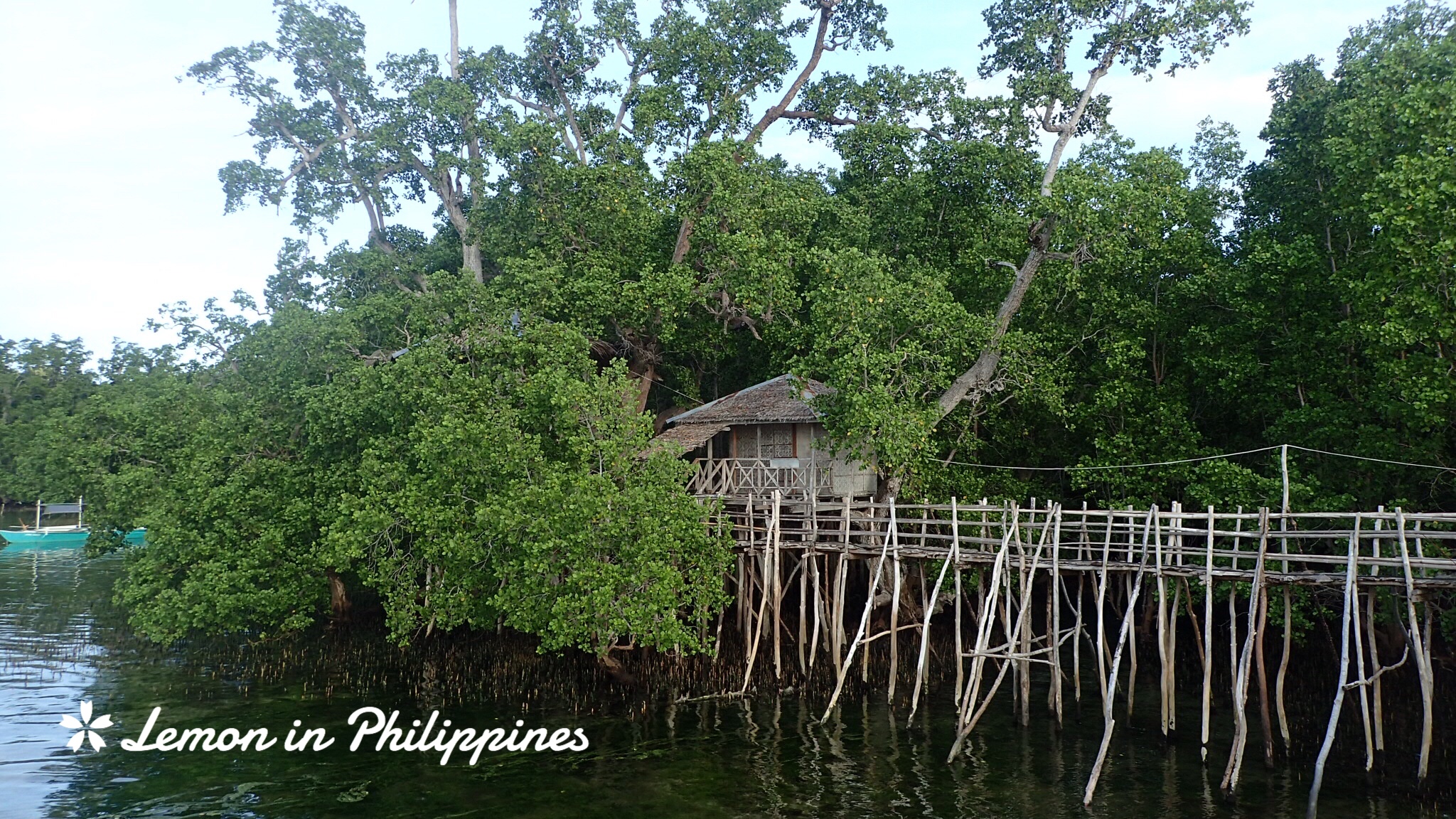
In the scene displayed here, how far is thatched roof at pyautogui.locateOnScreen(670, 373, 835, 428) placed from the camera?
22.8 metres

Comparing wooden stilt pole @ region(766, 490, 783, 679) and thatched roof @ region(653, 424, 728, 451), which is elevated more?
thatched roof @ region(653, 424, 728, 451)

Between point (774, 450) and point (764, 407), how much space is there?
1.06 meters

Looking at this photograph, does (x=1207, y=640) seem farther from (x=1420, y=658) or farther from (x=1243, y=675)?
(x=1420, y=658)

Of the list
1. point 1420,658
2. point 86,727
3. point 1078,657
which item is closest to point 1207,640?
point 1420,658

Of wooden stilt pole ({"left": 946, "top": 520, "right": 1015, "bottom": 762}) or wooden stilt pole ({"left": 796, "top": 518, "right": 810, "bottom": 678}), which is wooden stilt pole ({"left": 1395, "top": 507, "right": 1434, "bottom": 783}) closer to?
wooden stilt pole ({"left": 946, "top": 520, "right": 1015, "bottom": 762})

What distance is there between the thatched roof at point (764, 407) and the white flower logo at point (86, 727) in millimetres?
12847

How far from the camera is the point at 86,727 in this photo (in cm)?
1673

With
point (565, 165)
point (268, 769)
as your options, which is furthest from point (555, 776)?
point (565, 165)

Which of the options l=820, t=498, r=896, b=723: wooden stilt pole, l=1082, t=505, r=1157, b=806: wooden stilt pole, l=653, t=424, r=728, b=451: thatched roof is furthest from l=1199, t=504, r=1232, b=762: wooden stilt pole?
l=653, t=424, r=728, b=451: thatched roof

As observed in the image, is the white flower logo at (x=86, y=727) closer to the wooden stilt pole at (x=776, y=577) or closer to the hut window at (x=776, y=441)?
the wooden stilt pole at (x=776, y=577)

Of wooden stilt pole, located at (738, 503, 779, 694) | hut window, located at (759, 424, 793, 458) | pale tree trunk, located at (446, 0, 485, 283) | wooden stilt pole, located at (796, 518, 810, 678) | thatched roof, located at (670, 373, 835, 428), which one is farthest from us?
pale tree trunk, located at (446, 0, 485, 283)

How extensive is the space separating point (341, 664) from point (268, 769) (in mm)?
6649

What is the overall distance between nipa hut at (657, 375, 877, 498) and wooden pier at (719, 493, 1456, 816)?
0.68 m

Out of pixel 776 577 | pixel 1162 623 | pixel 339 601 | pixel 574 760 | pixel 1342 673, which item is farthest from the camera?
pixel 339 601
